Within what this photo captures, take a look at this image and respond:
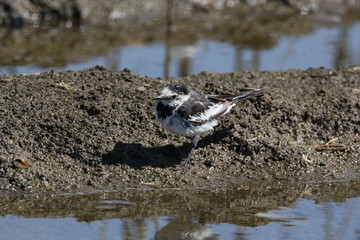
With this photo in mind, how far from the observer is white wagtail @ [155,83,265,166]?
7230mm

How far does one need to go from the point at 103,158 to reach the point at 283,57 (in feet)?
19.9

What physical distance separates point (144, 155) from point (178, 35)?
279 inches

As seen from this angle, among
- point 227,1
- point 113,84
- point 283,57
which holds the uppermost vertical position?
point 227,1

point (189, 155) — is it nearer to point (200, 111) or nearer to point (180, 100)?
point (200, 111)

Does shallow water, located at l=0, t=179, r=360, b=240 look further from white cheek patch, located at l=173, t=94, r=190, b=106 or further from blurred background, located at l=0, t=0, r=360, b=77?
blurred background, located at l=0, t=0, r=360, b=77

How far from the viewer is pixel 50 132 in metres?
7.44

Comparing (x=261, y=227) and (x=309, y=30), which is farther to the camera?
(x=309, y=30)

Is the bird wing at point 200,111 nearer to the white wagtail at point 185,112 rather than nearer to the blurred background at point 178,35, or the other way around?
the white wagtail at point 185,112

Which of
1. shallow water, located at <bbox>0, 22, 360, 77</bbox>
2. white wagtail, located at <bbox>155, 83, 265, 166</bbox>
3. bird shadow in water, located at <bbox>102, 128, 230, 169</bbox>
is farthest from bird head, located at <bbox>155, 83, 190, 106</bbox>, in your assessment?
shallow water, located at <bbox>0, 22, 360, 77</bbox>

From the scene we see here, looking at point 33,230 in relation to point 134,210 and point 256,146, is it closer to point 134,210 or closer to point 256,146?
point 134,210

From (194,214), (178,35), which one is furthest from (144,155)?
(178,35)

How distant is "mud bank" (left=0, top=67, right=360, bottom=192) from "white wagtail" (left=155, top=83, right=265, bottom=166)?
0.36 meters

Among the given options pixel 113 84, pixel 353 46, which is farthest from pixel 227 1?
pixel 113 84

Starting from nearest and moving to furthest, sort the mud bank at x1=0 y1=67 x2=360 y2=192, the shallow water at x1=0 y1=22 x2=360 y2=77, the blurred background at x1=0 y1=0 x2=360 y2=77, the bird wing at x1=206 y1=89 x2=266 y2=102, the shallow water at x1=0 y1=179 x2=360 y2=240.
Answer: the shallow water at x1=0 y1=179 x2=360 y2=240 → the mud bank at x1=0 y1=67 x2=360 y2=192 → the bird wing at x1=206 y1=89 x2=266 y2=102 → the shallow water at x1=0 y1=22 x2=360 y2=77 → the blurred background at x1=0 y1=0 x2=360 y2=77
